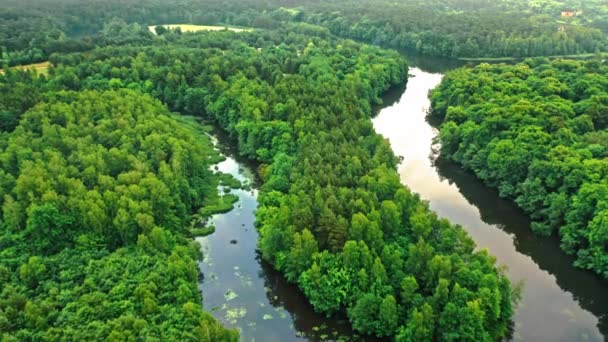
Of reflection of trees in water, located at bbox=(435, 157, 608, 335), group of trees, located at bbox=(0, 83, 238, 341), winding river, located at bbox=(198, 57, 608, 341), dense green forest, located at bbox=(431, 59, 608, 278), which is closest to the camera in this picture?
group of trees, located at bbox=(0, 83, 238, 341)

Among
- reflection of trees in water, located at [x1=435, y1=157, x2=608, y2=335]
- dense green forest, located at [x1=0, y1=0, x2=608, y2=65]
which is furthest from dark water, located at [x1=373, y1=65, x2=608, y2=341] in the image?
dense green forest, located at [x1=0, y1=0, x2=608, y2=65]

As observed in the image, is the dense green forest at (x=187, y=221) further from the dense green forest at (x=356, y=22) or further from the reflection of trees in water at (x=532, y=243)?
the dense green forest at (x=356, y=22)

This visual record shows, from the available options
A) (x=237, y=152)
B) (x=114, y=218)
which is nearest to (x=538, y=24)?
(x=237, y=152)

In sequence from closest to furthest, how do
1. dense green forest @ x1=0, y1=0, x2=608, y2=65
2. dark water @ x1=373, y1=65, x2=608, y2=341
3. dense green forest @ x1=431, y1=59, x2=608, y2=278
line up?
1. dark water @ x1=373, y1=65, x2=608, y2=341
2. dense green forest @ x1=431, y1=59, x2=608, y2=278
3. dense green forest @ x1=0, y1=0, x2=608, y2=65

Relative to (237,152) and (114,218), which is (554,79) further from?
(114,218)

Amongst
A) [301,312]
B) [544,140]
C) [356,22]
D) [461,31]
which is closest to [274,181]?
[301,312]

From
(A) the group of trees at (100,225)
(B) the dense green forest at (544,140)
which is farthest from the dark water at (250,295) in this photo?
(B) the dense green forest at (544,140)

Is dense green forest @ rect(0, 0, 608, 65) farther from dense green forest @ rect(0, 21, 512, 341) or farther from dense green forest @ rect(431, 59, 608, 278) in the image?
dense green forest @ rect(0, 21, 512, 341)
